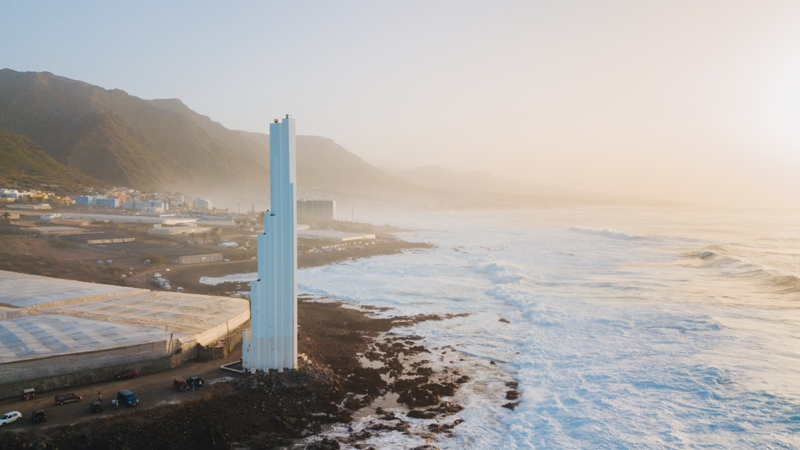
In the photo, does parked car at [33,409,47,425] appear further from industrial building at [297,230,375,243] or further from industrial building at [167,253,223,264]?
industrial building at [297,230,375,243]

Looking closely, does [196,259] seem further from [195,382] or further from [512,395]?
[512,395]

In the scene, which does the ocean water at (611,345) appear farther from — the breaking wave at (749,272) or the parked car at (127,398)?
the parked car at (127,398)

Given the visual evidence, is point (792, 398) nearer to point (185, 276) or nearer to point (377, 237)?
point (185, 276)

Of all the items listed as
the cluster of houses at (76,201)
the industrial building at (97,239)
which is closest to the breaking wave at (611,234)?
the industrial building at (97,239)

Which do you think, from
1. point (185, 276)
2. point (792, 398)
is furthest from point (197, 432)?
point (185, 276)

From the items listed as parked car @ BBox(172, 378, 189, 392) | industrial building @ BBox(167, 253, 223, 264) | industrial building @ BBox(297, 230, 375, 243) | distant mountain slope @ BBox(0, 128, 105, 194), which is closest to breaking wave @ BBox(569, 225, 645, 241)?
industrial building @ BBox(297, 230, 375, 243)

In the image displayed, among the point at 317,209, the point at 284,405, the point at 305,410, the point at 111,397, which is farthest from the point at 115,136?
the point at 305,410
